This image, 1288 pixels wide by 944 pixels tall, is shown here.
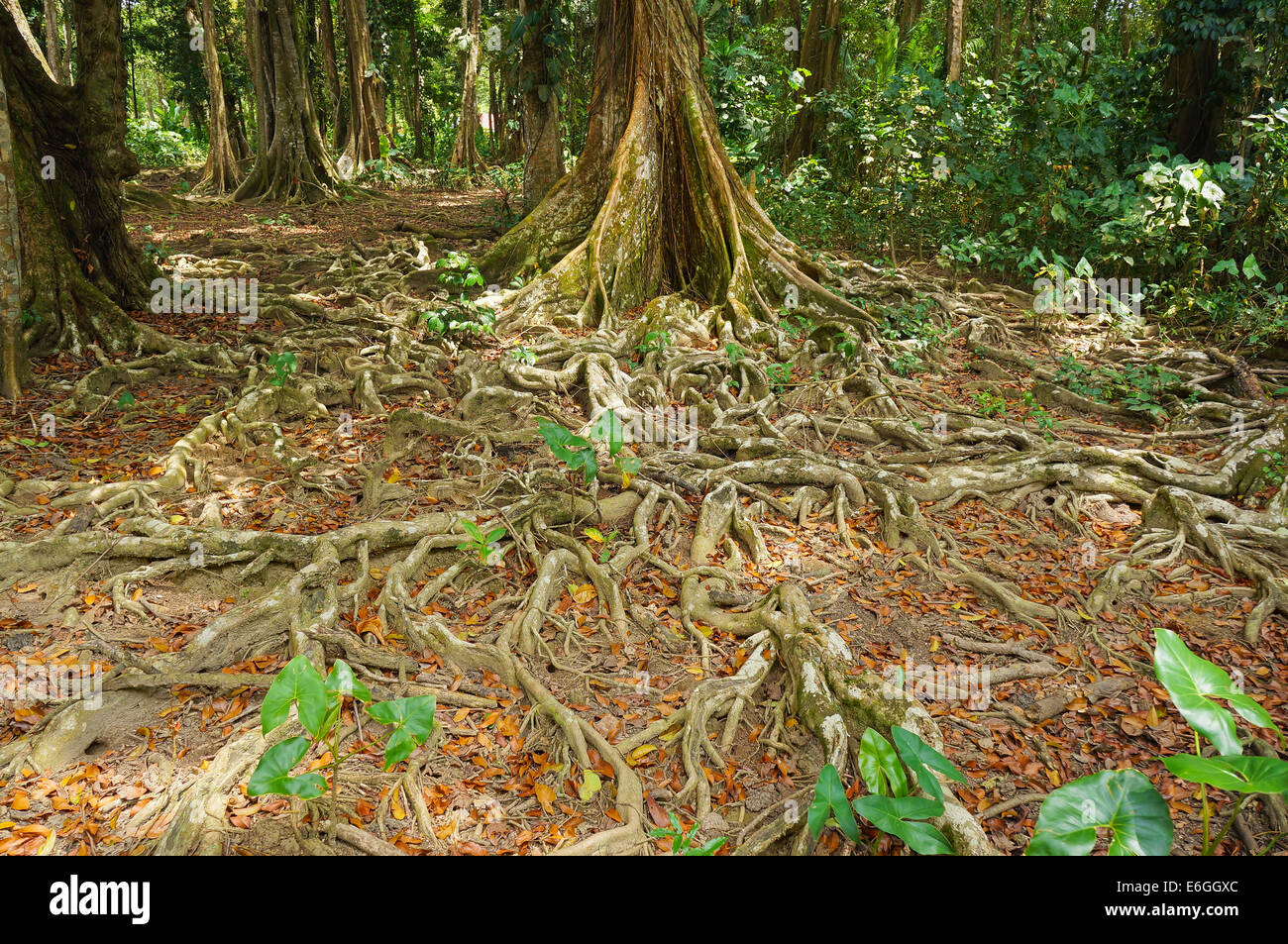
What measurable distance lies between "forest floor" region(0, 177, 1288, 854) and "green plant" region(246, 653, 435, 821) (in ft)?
1.25

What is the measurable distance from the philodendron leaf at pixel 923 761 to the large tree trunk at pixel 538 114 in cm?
839

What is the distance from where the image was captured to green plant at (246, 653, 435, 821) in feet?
6.90

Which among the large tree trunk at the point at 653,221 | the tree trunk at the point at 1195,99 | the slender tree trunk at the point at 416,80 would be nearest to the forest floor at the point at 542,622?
the large tree trunk at the point at 653,221

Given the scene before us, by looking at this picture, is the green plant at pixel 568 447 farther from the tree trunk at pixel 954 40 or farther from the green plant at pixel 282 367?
the tree trunk at pixel 954 40

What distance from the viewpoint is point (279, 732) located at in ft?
9.04

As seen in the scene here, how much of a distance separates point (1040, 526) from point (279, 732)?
3.97 metres

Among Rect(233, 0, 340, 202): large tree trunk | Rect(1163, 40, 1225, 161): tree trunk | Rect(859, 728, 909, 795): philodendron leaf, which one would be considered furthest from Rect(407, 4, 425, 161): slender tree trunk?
Rect(859, 728, 909, 795): philodendron leaf

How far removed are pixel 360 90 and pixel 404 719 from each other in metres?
17.4

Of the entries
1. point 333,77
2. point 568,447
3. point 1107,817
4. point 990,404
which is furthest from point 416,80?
point 1107,817

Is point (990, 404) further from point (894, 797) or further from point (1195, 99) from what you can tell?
point (1195, 99)

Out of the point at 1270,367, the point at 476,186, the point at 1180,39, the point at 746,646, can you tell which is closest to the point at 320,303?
the point at 746,646

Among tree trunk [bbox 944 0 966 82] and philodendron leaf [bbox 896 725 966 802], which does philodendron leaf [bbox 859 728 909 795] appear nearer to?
philodendron leaf [bbox 896 725 966 802]

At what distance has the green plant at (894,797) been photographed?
6.77 ft
